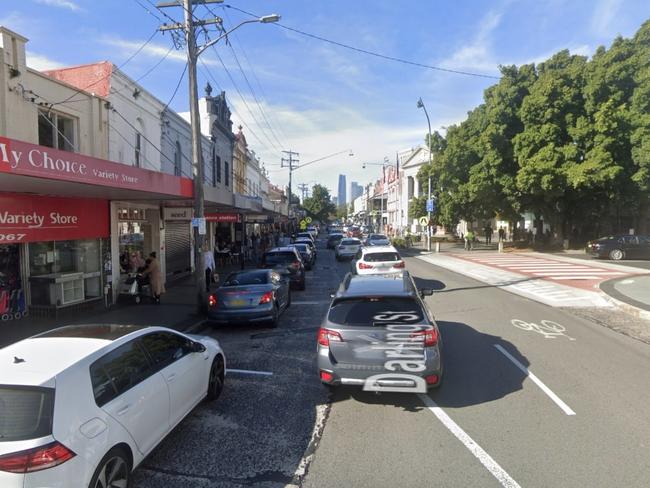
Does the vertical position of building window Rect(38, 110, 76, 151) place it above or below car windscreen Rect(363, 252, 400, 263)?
above

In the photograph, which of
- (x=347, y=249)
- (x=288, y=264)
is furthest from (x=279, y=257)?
(x=347, y=249)

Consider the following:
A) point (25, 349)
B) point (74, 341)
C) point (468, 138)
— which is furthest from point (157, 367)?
point (468, 138)

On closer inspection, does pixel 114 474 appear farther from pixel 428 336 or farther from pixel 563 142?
pixel 563 142

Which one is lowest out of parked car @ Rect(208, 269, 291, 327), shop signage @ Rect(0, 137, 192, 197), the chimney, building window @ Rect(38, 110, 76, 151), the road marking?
the road marking

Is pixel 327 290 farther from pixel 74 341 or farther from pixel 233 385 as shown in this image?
pixel 74 341

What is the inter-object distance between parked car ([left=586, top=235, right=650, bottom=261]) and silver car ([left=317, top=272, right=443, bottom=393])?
25976 mm

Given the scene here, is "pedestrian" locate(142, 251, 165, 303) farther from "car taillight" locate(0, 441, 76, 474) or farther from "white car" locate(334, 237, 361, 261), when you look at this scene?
"white car" locate(334, 237, 361, 261)

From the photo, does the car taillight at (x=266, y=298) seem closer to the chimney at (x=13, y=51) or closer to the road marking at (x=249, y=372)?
the road marking at (x=249, y=372)

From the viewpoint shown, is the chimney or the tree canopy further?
the tree canopy

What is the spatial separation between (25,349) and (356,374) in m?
3.54

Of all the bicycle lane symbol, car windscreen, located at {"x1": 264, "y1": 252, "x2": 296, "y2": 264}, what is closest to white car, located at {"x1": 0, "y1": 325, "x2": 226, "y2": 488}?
the bicycle lane symbol

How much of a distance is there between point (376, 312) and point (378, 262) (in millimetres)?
10303

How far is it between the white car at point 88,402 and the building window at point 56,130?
27.7 ft

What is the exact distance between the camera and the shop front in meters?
10.4
